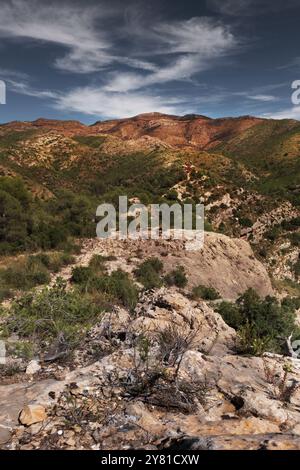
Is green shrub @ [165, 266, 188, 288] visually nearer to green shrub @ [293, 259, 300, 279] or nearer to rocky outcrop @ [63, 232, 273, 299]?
rocky outcrop @ [63, 232, 273, 299]

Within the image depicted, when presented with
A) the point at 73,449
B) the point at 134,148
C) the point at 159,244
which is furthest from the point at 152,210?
the point at 134,148

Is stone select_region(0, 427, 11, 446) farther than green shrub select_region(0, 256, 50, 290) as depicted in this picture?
No

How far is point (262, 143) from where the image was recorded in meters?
79.4

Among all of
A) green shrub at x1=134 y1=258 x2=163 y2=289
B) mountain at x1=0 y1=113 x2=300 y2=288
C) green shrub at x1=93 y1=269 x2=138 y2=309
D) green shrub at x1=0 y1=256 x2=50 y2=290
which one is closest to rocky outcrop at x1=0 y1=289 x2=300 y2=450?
green shrub at x1=93 y1=269 x2=138 y2=309

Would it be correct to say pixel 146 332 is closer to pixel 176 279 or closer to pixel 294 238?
pixel 176 279

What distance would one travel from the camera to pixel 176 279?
17281 mm

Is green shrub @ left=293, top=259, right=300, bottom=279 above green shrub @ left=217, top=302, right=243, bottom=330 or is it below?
below

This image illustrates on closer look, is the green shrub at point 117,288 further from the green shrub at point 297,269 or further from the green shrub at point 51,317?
the green shrub at point 297,269

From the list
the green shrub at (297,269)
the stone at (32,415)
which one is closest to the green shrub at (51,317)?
the stone at (32,415)

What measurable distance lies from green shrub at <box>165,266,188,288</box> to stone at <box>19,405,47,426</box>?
12888 mm

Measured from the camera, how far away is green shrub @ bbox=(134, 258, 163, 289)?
15.6m

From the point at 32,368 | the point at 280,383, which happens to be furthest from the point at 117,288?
the point at 280,383

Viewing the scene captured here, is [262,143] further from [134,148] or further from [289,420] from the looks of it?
[289,420]

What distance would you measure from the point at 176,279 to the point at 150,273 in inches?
61.6
